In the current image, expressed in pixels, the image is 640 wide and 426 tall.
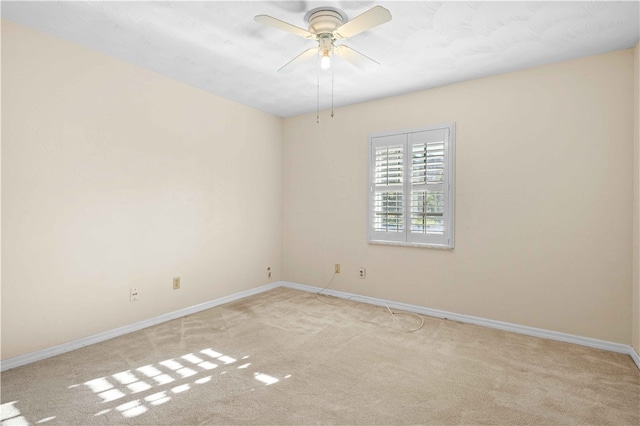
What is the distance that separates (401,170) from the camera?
363cm

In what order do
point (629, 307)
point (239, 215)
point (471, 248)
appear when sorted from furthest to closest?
1. point (239, 215)
2. point (471, 248)
3. point (629, 307)

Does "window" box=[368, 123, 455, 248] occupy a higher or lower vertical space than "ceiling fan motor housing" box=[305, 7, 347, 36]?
lower

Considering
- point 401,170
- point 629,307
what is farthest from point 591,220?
point 401,170

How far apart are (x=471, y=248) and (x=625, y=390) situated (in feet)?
4.86

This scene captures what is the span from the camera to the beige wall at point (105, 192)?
7.61 feet

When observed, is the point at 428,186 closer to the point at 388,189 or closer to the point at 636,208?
the point at 388,189

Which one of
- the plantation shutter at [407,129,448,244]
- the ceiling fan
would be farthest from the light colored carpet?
the ceiling fan

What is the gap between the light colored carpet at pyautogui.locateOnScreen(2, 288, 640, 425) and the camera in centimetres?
180

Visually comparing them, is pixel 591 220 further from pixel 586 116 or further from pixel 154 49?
pixel 154 49

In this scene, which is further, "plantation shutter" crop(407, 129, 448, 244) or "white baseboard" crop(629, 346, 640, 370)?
"plantation shutter" crop(407, 129, 448, 244)

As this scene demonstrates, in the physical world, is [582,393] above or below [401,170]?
below

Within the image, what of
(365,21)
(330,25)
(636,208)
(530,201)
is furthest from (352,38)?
(636,208)

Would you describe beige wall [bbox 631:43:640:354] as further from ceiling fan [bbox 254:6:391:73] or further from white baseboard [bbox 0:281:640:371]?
ceiling fan [bbox 254:6:391:73]

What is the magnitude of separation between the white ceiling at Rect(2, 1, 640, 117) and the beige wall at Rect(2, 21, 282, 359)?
0.31 metres
